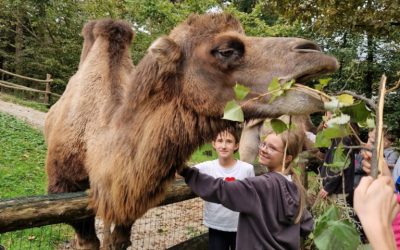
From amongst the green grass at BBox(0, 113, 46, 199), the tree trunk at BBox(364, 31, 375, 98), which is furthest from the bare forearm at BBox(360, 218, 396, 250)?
the tree trunk at BBox(364, 31, 375, 98)

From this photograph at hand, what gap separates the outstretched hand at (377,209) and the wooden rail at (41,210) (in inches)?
89.0

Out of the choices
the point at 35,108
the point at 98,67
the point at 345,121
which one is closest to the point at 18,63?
the point at 35,108

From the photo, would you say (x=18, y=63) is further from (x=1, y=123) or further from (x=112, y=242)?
(x=112, y=242)

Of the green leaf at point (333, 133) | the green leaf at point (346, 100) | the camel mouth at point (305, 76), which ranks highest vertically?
the camel mouth at point (305, 76)

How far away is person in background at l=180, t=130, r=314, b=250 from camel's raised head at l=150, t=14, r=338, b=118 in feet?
1.24

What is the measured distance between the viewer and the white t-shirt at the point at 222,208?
160 inches

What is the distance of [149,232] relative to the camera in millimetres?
6105

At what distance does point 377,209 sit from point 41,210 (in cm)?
239

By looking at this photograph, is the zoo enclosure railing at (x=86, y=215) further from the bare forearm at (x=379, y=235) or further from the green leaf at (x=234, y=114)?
the bare forearm at (x=379, y=235)

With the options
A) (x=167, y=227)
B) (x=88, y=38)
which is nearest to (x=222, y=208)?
(x=88, y=38)

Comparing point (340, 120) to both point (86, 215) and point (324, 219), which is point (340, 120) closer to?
point (324, 219)

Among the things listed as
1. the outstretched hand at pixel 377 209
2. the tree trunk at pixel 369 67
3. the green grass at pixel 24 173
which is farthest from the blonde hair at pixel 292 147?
the tree trunk at pixel 369 67

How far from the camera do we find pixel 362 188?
138 centimetres

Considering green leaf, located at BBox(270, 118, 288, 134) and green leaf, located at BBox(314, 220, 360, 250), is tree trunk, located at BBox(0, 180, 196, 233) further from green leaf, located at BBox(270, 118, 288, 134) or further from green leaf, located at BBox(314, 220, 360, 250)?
green leaf, located at BBox(314, 220, 360, 250)
